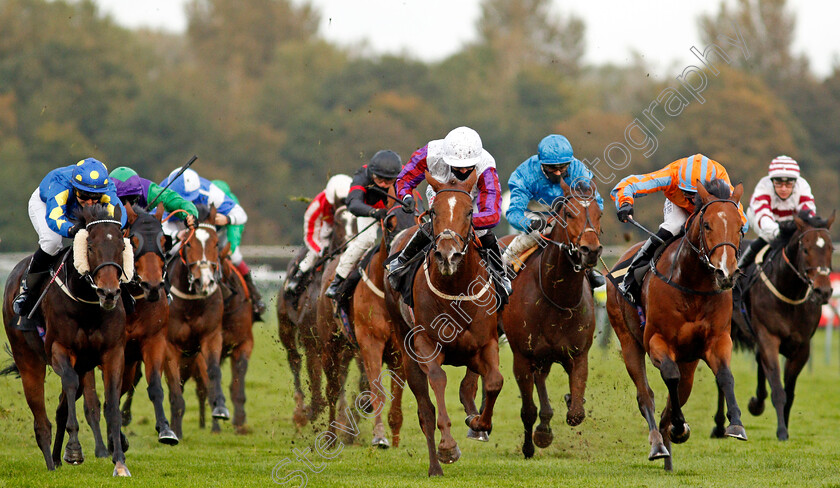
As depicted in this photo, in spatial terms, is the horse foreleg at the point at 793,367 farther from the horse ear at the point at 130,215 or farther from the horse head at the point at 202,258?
the horse ear at the point at 130,215

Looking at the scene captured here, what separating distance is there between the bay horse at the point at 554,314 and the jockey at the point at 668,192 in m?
0.43

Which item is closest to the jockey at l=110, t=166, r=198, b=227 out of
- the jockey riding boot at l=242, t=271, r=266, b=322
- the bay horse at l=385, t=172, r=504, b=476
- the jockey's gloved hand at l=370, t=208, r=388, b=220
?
the jockey's gloved hand at l=370, t=208, r=388, b=220

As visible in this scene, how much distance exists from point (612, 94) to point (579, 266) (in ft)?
121

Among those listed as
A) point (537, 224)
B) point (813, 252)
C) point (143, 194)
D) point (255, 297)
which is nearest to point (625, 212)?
point (537, 224)

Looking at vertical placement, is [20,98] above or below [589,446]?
above

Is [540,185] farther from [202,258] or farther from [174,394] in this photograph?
[174,394]

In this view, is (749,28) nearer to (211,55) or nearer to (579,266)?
(211,55)

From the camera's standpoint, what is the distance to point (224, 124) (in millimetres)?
36781

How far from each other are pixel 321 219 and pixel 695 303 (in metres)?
4.80

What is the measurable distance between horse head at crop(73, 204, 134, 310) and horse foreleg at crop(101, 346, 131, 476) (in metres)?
0.44

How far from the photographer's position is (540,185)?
8.62m

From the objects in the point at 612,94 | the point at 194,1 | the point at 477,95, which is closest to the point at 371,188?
the point at 477,95

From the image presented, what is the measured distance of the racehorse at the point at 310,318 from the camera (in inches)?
420

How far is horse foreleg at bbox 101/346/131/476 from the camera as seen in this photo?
7605 millimetres
